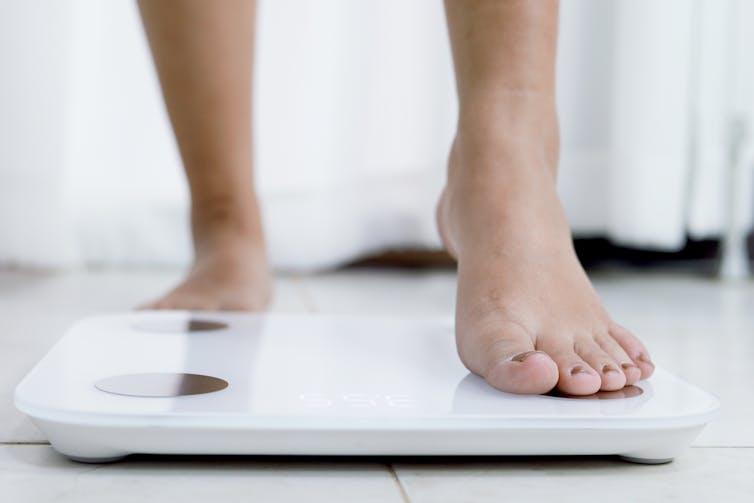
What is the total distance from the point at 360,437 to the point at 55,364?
25 cm

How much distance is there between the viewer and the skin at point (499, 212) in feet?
2.15

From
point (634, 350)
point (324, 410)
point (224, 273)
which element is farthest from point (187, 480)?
point (224, 273)

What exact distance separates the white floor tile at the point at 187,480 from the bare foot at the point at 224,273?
1.55 ft

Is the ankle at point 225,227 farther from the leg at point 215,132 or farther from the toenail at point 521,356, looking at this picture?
the toenail at point 521,356

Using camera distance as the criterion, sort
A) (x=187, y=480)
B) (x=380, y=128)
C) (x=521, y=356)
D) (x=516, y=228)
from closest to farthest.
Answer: (x=187, y=480) < (x=521, y=356) < (x=516, y=228) < (x=380, y=128)

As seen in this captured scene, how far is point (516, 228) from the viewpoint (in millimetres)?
747

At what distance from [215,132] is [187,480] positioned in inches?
27.5

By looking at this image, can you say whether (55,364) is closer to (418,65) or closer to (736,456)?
(736,456)

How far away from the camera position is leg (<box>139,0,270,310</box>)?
A: 1.10m

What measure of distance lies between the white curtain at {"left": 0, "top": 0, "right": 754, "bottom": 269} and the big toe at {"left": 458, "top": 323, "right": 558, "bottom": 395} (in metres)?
1.02

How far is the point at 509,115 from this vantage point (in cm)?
80

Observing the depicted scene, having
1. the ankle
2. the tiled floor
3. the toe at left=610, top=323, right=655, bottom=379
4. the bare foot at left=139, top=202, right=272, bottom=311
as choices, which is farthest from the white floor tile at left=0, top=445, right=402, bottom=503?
the ankle

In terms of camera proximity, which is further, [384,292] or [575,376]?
[384,292]

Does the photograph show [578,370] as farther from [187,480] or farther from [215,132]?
[215,132]
